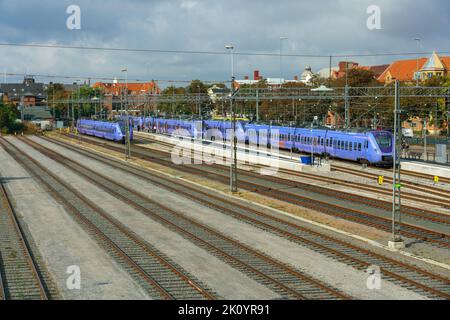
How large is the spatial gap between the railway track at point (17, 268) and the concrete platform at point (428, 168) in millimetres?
30951

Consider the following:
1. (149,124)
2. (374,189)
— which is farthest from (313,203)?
(149,124)

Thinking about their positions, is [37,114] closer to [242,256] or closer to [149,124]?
[149,124]

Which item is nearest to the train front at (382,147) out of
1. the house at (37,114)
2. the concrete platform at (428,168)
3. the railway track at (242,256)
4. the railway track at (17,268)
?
the concrete platform at (428,168)

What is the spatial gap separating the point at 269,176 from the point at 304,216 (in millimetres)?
18427

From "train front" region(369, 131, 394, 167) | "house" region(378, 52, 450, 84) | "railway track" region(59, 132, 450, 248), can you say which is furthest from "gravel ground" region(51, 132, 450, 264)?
"house" region(378, 52, 450, 84)

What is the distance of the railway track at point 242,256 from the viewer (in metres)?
17.8

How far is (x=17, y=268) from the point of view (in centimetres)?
2050

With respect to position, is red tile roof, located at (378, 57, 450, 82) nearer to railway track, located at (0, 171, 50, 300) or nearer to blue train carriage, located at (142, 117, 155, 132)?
blue train carriage, located at (142, 117, 155, 132)

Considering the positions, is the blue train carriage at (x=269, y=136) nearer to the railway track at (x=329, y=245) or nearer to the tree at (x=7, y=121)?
the railway track at (x=329, y=245)

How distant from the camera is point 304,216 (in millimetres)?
30484

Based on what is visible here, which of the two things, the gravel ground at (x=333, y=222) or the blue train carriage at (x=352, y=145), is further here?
the blue train carriage at (x=352, y=145)
